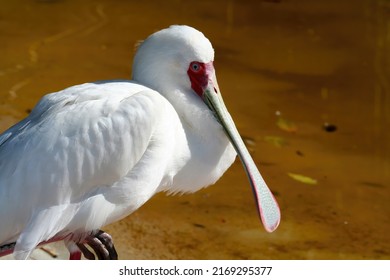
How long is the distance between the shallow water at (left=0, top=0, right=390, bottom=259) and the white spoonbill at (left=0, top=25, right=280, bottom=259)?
3.11 feet

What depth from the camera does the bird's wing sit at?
4.06 m

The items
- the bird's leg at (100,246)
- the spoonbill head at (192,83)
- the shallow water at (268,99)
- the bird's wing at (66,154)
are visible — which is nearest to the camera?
the bird's wing at (66,154)

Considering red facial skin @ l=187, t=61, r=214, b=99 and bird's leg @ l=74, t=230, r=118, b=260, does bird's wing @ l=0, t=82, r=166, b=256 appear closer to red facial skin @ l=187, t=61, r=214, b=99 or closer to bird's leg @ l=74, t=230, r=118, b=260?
red facial skin @ l=187, t=61, r=214, b=99

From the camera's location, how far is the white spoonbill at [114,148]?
407 cm

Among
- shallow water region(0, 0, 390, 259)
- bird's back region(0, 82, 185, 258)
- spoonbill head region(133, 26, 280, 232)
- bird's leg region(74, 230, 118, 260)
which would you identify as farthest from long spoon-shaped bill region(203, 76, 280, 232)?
shallow water region(0, 0, 390, 259)

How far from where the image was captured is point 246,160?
4.39 m

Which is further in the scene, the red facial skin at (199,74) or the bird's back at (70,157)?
the red facial skin at (199,74)

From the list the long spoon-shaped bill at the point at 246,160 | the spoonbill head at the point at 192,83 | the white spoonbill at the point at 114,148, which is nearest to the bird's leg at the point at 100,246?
the white spoonbill at the point at 114,148

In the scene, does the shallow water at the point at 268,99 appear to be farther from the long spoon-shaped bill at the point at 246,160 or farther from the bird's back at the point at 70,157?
the bird's back at the point at 70,157

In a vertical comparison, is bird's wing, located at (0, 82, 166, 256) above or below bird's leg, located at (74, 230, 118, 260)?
above

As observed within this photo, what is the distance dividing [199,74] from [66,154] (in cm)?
69

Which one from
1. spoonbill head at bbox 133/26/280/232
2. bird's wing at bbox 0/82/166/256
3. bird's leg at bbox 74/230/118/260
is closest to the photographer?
bird's wing at bbox 0/82/166/256

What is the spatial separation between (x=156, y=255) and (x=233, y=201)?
2.55 ft

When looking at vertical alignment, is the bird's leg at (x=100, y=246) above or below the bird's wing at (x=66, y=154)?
below
